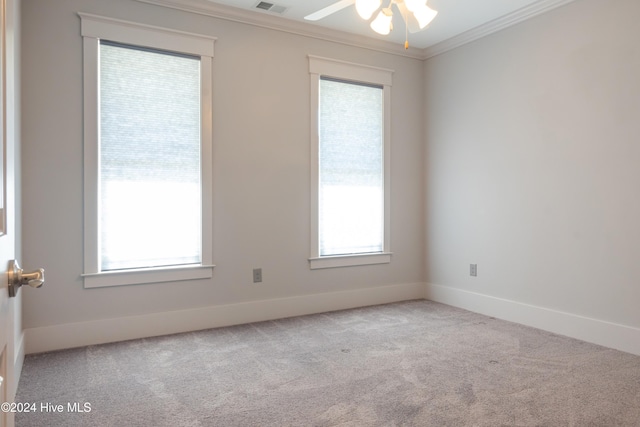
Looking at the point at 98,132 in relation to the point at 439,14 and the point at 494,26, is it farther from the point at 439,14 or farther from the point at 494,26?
the point at 494,26

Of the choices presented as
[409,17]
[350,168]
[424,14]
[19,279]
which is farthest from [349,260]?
[19,279]

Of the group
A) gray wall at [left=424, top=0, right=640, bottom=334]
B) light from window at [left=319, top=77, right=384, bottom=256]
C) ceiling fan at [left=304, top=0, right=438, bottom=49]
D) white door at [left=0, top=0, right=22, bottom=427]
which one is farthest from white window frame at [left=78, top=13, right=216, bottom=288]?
gray wall at [left=424, top=0, right=640, bottom=334]

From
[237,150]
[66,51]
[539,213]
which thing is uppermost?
[66,51]

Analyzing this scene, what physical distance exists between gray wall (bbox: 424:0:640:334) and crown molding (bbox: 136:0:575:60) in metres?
0.09

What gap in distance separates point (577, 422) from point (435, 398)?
0.68m

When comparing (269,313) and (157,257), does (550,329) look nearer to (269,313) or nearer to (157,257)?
(269,313)

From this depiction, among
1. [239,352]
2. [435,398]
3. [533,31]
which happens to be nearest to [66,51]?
[239,352]

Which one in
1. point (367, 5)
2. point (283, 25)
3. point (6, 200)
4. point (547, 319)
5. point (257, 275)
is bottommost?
point (547, 319)

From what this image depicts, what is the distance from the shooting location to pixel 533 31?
12.4 feet

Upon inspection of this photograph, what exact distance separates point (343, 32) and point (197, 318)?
3.08 meters

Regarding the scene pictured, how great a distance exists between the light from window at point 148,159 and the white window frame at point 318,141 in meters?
1.11

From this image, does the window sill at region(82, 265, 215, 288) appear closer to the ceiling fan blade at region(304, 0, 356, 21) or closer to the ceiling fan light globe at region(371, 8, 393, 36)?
the ceiling fan blade at region(304, 0, 356, 21)

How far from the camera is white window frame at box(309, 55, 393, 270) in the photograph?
4211 mm

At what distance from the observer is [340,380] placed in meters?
2.62
